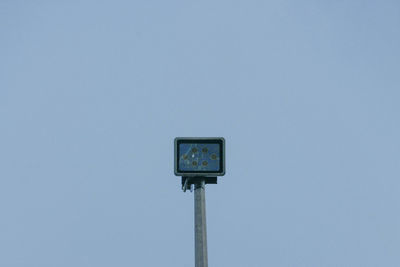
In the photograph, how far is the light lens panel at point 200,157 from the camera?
1439cm

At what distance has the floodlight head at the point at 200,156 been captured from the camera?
47.1ft

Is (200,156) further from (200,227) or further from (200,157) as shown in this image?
(200,227)

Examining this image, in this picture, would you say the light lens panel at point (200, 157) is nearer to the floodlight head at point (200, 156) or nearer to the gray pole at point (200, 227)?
the floodlight head at point (200, 156)

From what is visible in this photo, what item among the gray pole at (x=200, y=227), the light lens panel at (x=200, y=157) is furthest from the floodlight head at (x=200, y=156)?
the gray pole at (x=200, y=227)

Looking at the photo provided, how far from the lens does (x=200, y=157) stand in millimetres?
14438

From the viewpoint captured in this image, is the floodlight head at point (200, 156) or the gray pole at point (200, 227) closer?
the gray pole at point (200, 227)

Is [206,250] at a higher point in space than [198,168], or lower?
lower

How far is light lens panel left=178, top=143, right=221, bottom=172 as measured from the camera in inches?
567

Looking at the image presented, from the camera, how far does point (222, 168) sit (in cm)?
1439

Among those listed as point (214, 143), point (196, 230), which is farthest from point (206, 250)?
point (214, 143)

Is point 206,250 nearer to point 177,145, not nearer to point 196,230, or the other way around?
point 196,230

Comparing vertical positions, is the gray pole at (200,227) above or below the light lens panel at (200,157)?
below

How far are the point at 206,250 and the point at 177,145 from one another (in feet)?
4.08

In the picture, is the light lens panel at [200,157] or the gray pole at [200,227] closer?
the gray pole at [200,227]
